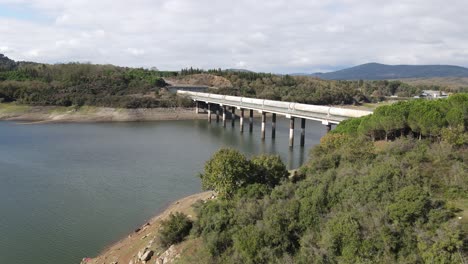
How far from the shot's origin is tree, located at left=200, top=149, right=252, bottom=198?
19297 millimetres

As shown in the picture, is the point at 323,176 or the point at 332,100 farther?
the point at 332,100

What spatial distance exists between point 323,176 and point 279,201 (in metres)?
3.19

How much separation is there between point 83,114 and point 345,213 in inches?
2846

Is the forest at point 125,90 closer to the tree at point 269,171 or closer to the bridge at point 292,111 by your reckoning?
the bridge at point 292,111

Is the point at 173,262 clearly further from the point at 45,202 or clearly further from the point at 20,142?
the point at 20,142

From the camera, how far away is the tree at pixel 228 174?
19.3m

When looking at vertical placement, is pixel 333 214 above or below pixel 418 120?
below

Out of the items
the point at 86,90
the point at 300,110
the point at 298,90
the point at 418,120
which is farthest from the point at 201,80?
the point at 418,120

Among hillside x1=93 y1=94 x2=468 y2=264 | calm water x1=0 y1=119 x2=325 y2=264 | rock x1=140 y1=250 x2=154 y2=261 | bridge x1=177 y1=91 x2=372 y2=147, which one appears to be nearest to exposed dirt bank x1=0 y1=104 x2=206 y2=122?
bridge x1=177 y1=91 x2=372 y2=147

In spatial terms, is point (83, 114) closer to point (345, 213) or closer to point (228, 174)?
point (228, 174)

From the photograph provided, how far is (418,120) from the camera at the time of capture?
27734 mm

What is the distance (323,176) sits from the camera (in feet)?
59.9

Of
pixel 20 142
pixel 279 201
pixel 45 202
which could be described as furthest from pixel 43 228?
pixel 20 142

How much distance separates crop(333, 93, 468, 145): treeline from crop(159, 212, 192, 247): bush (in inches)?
647
